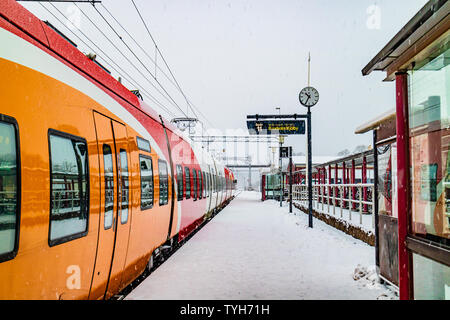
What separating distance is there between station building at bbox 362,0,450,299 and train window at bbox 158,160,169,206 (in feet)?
13.4

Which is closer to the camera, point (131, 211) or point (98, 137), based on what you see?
point (98, 137)

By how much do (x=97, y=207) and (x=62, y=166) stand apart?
0.76 metres

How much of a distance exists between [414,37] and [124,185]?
351cm

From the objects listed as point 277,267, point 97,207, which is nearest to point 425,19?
point 97,207

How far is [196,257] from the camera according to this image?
757 centimetres

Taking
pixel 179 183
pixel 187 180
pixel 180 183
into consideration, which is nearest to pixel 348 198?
pixel 187 180

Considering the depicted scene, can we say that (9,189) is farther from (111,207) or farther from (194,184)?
(194,184)

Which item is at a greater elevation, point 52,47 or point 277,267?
point 52,47

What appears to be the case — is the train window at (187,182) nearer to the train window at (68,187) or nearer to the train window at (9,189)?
the train window at (68,187)

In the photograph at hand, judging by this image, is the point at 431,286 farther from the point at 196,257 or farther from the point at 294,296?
the point at 196,257

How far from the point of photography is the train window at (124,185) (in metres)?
4.54

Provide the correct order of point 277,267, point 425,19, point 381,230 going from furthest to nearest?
point 277,267
point 381,230
point 425,19

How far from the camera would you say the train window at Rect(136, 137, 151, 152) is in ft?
17.9

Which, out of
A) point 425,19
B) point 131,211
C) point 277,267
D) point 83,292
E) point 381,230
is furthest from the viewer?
point 277,267
